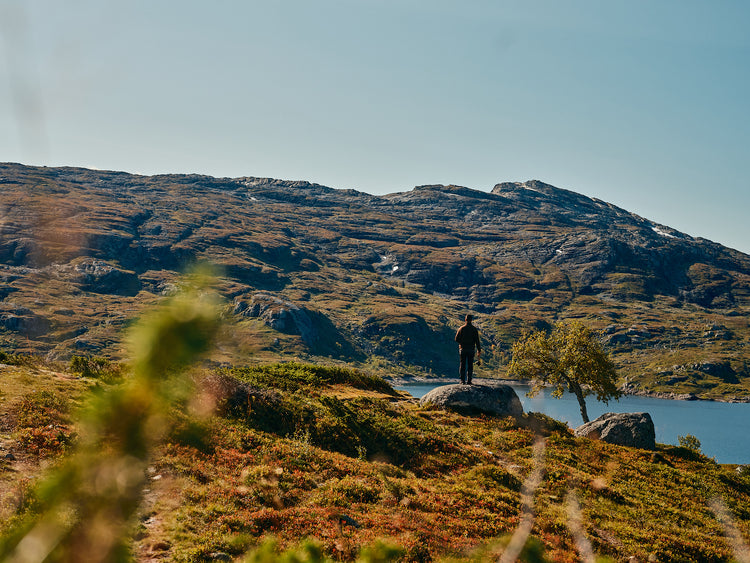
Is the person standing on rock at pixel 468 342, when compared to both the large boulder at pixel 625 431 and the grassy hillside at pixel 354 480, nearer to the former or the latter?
the grassy hillside at pixel 354 480

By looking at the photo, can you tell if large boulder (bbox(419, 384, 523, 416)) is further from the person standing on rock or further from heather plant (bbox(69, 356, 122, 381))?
heather plant (bbox(69, 356, 122, 381))

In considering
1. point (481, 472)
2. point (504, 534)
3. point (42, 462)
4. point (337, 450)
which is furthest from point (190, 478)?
point (481, 472)

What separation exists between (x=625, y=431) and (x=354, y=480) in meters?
21.9

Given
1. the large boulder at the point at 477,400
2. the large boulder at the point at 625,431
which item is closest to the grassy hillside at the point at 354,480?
the large boulder at the point at 477,400

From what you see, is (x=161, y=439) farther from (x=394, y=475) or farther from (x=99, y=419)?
(x=99, y=419)

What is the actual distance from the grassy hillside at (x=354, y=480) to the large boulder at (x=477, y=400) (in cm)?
224

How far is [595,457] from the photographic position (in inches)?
1019

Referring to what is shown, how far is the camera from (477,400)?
31.0 metres

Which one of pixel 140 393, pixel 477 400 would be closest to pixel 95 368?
pixel 477 400

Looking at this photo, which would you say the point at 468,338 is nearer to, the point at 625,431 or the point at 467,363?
the point at 467,363

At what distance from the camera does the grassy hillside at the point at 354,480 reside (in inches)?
499

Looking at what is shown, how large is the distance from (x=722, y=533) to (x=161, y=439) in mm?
20919

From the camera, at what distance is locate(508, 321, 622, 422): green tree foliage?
43.9 m

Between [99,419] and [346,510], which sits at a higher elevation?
[99,419]
